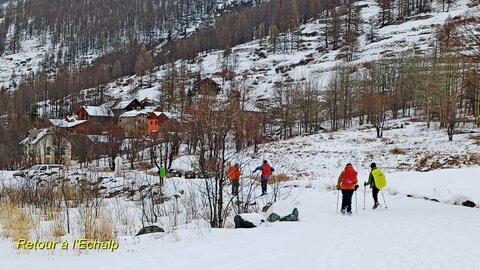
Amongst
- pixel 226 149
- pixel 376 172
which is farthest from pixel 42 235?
pixel 376 172

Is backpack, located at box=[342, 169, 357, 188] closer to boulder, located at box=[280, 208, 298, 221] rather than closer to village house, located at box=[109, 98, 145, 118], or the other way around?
boulder, located at box=[280, 208, 298, 221]

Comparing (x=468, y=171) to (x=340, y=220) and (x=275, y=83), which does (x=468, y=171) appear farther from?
(x=275, y=83)

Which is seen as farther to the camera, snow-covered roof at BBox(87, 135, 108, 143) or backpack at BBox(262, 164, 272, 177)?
snow-covered roof at BBox(87, 135, 108, 143)

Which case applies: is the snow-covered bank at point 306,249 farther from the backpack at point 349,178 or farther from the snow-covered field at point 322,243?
the backpack at point 349,178

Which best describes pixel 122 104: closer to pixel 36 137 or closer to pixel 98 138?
pixel 36 137

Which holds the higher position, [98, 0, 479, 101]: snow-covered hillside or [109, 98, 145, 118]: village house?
[98, 0, 479, 101]: snow-covered hillside

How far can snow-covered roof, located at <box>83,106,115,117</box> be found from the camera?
7750 centimetres

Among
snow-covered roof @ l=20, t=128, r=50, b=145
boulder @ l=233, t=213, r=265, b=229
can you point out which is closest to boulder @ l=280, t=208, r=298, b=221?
boulder @ l=233, t=213, r=265, b=229

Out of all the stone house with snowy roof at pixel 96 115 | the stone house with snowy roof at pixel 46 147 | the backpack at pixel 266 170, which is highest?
the stone house with snowy roof at pixel 96 115

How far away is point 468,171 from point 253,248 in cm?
1730

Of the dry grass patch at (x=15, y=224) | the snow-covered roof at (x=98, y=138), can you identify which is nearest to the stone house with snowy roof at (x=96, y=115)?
the snow-covered roof at (x=98, y=138)

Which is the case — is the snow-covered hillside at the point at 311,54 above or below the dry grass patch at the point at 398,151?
above

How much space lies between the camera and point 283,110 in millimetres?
61156

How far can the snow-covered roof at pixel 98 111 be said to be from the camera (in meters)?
77.5
